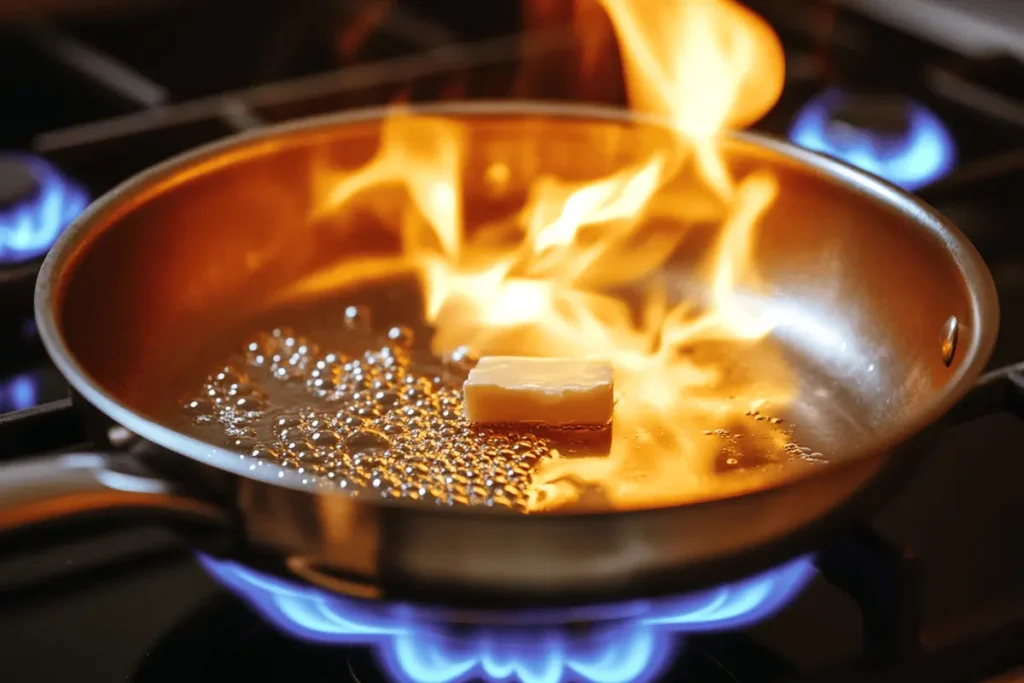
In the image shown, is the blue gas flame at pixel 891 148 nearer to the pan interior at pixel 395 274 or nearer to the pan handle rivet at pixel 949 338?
the pan interior at pixel 395 274

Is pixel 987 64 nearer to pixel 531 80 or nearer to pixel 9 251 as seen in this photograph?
pixel 531 80

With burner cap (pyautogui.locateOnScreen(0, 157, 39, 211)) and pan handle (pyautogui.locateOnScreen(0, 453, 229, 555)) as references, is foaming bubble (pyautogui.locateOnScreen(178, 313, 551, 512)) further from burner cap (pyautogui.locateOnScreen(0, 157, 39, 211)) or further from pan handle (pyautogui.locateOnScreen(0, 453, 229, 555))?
burner cap (pyautogui.locateOnScreen(0, 157, 39, 211))

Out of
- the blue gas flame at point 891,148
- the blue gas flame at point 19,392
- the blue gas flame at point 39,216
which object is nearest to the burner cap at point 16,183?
the blue gas flame at point 39,216

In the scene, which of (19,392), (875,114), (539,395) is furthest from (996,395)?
(19,392)

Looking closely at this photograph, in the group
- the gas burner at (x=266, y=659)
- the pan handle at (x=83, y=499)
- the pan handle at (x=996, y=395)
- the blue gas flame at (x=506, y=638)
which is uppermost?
the pan handle at (x=83, y=499)

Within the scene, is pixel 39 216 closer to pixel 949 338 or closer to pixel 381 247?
pixel 381 247

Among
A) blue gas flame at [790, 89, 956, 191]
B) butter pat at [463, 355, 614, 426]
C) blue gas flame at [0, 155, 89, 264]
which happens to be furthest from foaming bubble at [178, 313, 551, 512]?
blue gas flame at [790, 89, 956, 191]
